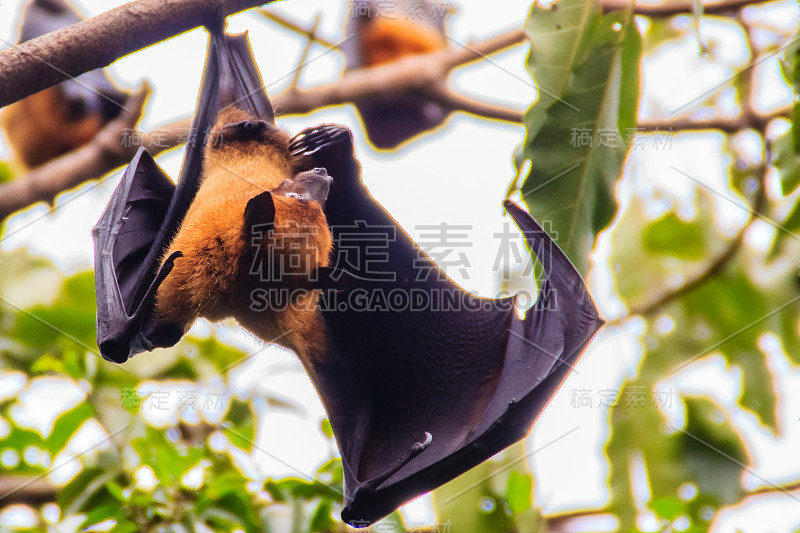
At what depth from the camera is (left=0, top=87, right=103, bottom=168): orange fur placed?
5.69 metres

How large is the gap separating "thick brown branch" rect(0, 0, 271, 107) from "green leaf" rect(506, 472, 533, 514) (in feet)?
6.03

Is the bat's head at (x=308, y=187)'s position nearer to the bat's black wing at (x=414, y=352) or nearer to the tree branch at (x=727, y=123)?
the bat's black wing at (x=414, y=352)

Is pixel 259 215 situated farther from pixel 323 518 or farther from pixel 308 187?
pixel 323 518

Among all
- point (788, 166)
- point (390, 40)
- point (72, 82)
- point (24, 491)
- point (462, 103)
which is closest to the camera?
point (788, 166)

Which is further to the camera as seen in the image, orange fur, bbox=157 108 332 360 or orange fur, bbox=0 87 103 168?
orange fur, bbox=0 87 103 168

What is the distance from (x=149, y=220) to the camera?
2.56 meters

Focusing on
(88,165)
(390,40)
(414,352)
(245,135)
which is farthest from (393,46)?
(414,352)

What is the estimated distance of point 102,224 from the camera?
2484 mm

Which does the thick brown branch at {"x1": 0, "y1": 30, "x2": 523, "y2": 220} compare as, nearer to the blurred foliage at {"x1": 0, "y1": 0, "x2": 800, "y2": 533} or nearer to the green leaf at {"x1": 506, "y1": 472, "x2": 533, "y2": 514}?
the blurred foliage at {"x1": 0, "y1": 0, "x2": 800, "y2": 533}

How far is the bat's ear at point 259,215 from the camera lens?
2092 mm

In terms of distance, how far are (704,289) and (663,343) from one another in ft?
1.51

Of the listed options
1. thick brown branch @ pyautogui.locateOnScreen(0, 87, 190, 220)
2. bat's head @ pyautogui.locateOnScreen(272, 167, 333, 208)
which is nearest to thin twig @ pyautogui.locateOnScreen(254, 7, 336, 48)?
thick brown branch @ pyautogui.locateOnScreen(0, 87, 190, 220)

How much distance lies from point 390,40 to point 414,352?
5.01 meters

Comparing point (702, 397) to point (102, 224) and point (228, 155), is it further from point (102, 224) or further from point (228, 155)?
point (102, 224)
